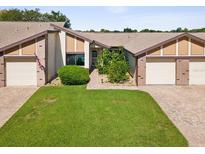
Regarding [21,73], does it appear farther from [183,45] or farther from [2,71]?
[183,45]

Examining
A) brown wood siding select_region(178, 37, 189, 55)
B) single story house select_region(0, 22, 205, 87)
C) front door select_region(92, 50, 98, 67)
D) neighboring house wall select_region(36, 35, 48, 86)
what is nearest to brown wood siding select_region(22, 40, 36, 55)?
single story house select_region(0, 22, 205, 87)

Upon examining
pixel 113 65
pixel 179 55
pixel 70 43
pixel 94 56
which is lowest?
pixel 113 65

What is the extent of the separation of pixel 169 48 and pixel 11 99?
13.1 meters

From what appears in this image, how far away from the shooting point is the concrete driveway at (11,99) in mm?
17062

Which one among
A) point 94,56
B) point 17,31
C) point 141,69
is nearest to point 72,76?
point 141,69

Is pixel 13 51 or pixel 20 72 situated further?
pixel 20 72

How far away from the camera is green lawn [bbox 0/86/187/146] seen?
12.6 metres

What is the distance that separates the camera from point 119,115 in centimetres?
1630

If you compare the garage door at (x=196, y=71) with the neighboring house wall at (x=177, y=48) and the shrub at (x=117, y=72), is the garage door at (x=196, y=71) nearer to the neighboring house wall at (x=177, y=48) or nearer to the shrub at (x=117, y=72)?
the neighboring house wall at (x=177, y=48)

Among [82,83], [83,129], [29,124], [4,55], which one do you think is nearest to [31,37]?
[4,55]

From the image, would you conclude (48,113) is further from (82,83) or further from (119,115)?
(82,83)

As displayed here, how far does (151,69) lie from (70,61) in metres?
9.51

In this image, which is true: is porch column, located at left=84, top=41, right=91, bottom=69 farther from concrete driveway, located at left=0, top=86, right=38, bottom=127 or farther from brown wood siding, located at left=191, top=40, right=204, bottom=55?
brown wood siding, located at left=191, top=40, right=204, bottom=55

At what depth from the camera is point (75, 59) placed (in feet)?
103
